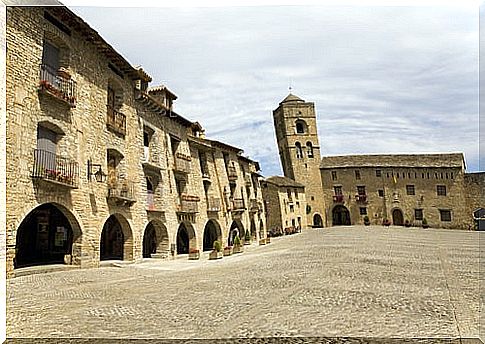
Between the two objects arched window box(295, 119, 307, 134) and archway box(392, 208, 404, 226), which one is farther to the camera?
arched window box(295, 119, 307, 134)

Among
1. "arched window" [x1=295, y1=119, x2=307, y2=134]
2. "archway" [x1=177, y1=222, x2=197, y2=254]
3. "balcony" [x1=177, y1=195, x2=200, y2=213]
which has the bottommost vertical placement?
"archway" [x1=177, y1=222, x2=197, y2=254]

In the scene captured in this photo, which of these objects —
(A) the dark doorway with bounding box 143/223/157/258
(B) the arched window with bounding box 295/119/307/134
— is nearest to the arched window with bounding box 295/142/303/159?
(B) the arched window with bounding box 295/119/307/134

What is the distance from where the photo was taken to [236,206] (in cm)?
3136

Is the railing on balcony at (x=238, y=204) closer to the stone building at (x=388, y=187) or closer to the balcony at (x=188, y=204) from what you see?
the balcony at (x=188, y=204)

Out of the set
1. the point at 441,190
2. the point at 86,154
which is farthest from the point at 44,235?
the point at 441,190

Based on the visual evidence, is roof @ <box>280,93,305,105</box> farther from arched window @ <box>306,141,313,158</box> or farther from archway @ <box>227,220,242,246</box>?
archway @ <box>227,220,242,246</box>

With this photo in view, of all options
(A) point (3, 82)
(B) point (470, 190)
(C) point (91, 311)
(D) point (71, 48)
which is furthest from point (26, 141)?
(B) point (470, 190)

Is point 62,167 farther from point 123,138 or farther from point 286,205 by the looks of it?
point 286,205

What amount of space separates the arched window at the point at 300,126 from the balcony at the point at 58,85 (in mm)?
38332

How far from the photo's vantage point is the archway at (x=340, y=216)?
161 ft

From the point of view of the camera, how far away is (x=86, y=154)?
15359 millimetres

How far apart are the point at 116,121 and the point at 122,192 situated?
3.04 m

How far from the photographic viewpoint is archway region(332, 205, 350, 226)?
49094mm

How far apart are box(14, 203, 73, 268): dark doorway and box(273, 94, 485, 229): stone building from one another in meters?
33.8
